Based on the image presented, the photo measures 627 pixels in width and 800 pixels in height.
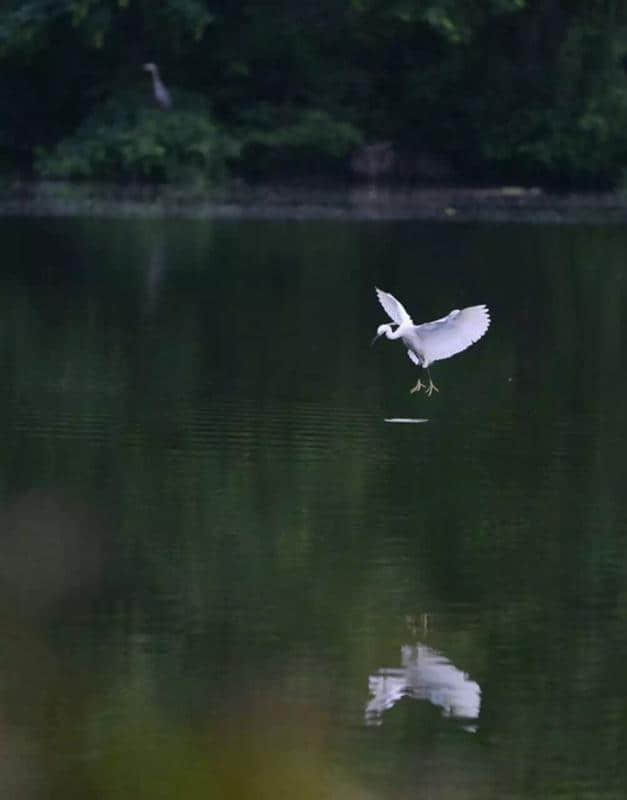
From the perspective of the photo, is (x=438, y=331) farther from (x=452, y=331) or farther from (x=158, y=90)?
(x=158, y=90)

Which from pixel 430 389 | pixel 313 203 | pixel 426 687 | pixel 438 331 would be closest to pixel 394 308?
pixel 438 331

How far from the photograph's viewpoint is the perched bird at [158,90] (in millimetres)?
34094

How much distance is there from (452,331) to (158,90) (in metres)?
21.6

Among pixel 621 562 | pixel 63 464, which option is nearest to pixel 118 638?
pixel 621 562

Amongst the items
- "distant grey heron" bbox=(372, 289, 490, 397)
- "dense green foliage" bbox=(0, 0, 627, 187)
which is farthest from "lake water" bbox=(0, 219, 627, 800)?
"dense green foliage" bbox=(0, 0, 627, 187)

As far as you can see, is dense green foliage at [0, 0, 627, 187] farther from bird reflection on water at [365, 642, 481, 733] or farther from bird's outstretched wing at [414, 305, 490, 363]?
bird reflection on water at [365, 642, 481, 733]

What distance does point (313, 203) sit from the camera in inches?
1238

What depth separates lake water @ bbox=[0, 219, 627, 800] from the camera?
23.5 ft

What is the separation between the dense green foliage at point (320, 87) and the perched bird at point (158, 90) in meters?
0.19

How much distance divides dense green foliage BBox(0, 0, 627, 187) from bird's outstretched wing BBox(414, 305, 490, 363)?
19645 mm

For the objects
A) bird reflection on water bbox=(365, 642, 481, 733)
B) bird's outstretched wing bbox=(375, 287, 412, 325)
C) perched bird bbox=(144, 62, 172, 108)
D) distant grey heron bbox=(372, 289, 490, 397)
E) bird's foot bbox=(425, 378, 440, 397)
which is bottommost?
bird reflection on water bbox=(365, 642, 481, 733)

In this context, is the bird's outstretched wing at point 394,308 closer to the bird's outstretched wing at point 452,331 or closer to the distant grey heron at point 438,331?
the distant grey heron at point 438,331

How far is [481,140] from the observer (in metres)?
35.2

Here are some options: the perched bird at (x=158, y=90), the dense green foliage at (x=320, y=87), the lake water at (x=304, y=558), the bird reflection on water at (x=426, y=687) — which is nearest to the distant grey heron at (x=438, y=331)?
the lake water at (x=304, y=558)
